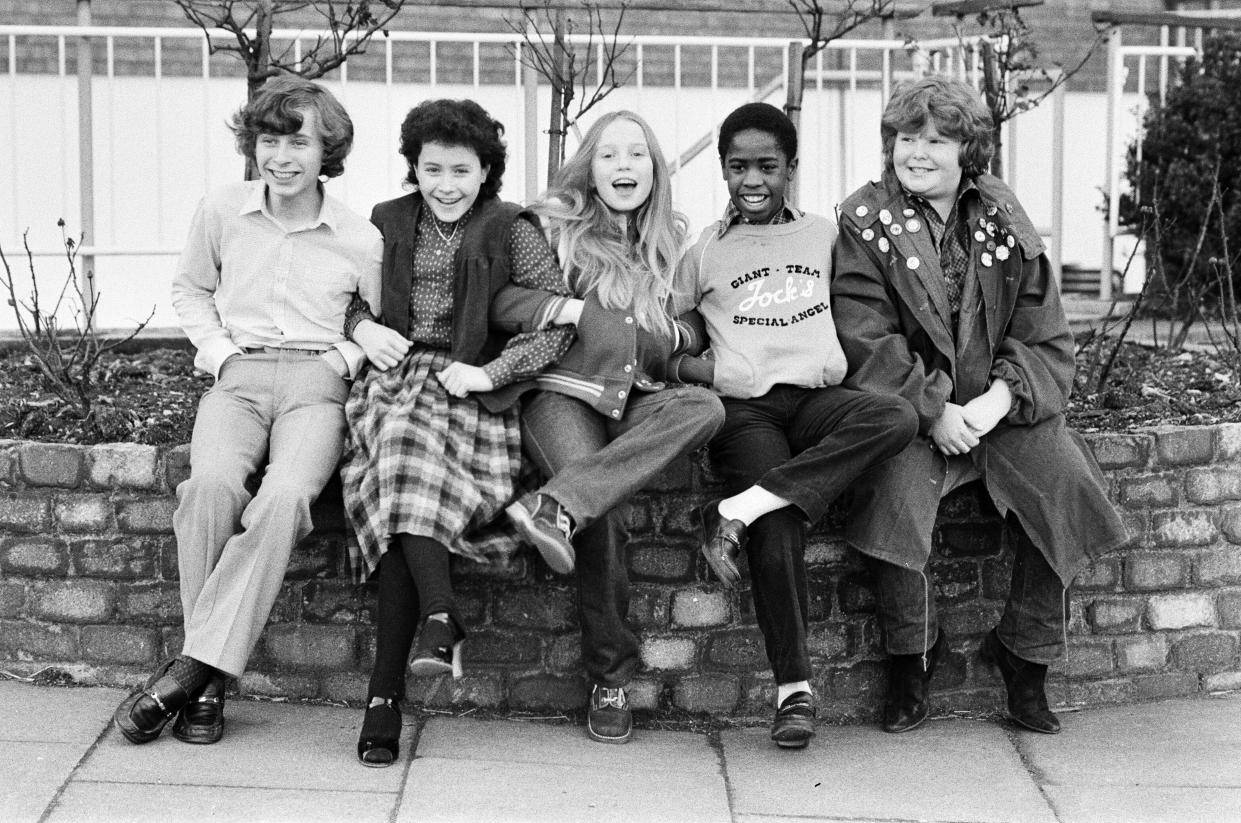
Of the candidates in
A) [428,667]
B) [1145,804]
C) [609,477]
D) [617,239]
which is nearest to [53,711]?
[428,667]

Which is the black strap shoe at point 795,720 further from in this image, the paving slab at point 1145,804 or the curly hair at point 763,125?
the curly hair at point 763,125

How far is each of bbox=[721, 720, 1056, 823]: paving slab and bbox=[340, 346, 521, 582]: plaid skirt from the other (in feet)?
2.85

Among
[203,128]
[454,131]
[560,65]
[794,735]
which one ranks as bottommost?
[794,735]

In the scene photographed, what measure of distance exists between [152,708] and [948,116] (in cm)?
264

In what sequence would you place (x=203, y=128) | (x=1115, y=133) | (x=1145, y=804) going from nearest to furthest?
(x=1145, y=804), (x=203, y=128), (x=1115, y=133)

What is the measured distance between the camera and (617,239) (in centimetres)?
446

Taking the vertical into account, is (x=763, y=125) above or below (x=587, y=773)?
above

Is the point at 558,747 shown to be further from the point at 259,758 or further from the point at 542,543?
the point at 259,758

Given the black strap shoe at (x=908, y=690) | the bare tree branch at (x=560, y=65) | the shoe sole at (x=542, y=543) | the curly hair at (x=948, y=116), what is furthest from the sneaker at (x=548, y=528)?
the bare tree branch at (x=560, y=65)

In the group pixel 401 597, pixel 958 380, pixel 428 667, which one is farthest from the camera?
pixel 958 380

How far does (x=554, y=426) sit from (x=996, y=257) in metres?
1.34

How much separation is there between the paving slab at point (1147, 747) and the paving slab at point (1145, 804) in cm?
3

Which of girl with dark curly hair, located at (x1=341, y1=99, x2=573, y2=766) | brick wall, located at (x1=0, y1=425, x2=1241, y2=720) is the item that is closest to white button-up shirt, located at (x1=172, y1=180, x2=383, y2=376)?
girl with dark curly hair, located at (x1=341, y1=99, x2=573, y2=766)

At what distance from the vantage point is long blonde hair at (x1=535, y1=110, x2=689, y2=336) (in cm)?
435
